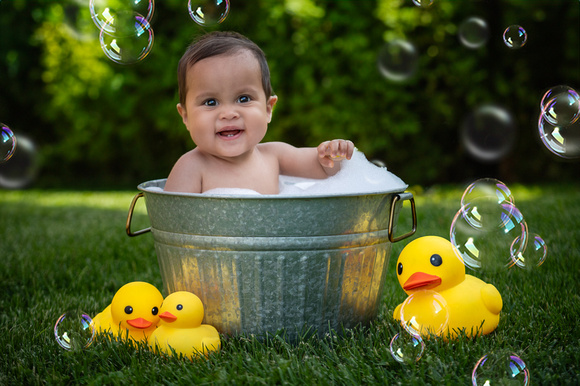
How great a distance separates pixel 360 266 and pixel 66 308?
111 cm

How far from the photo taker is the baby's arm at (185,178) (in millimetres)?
1885

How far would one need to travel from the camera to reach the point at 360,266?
1708mm

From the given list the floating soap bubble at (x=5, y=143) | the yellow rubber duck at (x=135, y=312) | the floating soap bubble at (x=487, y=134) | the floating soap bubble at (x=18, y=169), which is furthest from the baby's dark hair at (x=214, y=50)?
the floating soap bubble at (x=487, y=134)

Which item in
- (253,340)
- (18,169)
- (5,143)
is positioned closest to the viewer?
(253,340)

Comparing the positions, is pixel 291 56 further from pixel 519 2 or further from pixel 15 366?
pixel 15 366

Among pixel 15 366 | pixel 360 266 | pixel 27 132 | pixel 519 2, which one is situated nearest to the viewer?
pixel 15 366

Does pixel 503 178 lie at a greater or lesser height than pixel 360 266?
lesser

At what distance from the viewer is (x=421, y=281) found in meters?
1.68

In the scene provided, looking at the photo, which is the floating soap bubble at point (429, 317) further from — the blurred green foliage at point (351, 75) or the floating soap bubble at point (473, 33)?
the blurred green foliage at point (351, 75)

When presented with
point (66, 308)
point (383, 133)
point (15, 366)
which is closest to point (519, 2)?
point (383, 133)

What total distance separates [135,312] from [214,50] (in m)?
0.83

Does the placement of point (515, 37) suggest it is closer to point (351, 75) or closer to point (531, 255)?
point (531, 255)

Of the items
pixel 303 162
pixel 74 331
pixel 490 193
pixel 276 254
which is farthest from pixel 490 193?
pixel 74 331

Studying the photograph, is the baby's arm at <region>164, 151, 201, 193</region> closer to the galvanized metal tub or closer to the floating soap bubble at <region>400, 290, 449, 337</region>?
the galvanized metal tub
